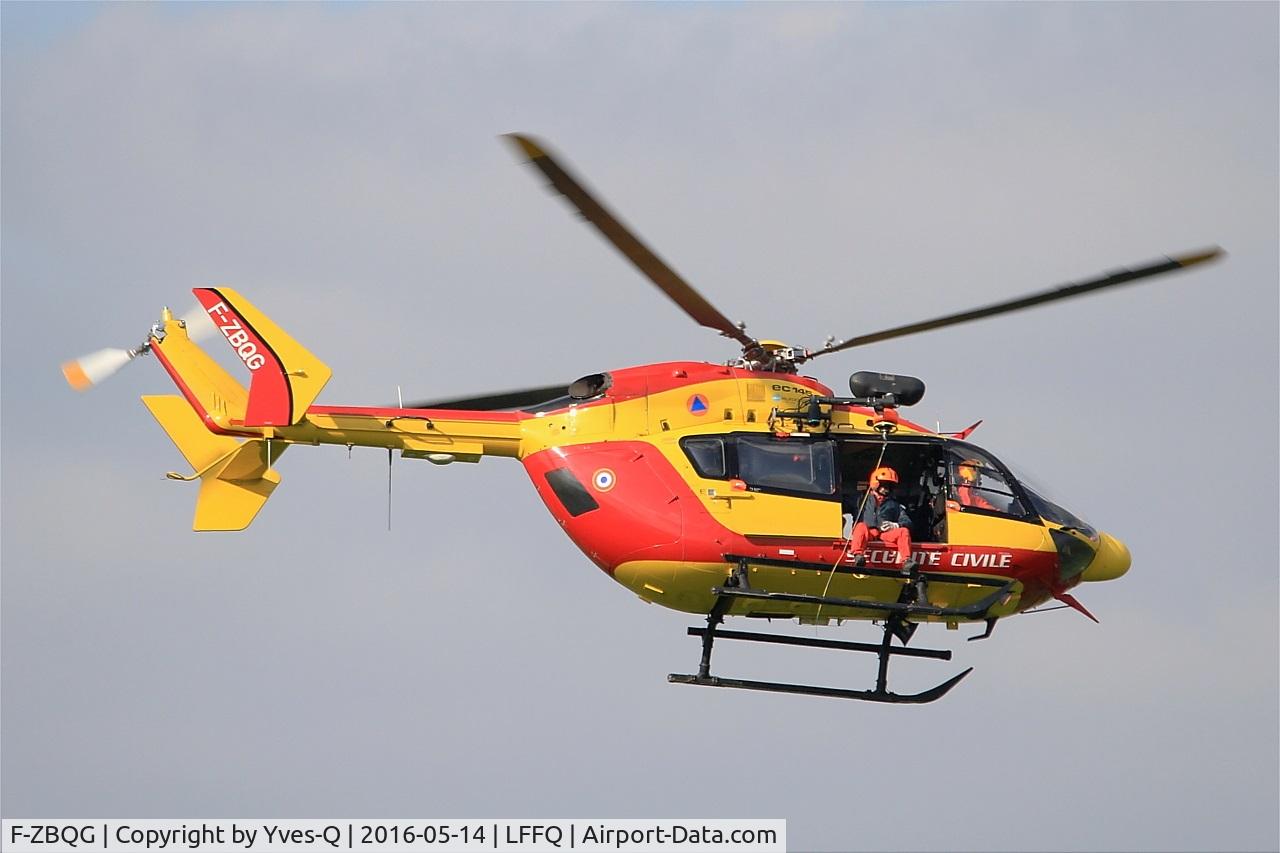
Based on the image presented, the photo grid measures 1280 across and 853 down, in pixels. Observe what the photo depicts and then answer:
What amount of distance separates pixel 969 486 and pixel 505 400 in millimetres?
4370

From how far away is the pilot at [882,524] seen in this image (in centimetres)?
1678

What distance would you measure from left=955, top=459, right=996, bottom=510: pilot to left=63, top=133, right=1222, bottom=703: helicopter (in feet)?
0.04

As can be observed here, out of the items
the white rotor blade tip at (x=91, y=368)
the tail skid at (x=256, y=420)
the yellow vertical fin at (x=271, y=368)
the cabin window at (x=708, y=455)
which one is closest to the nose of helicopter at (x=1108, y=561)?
the cabin window at (x=708, y=455)

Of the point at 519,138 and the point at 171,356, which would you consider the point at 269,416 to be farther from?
the point at 519,138

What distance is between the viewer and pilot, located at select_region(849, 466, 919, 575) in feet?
55.1

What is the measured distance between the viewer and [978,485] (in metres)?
17.4

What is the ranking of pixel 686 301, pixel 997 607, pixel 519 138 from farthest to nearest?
1. pixel 997 607
2. pixel 686 301
3. pixel 519 138

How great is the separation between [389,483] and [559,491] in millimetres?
1551

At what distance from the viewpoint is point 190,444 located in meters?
17.1

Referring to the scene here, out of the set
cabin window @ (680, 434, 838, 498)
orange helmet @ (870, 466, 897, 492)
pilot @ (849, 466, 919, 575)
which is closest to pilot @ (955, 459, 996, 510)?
pilot @ (849, 466, 919, 575)

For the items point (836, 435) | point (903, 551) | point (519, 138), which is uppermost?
point (519, 138)

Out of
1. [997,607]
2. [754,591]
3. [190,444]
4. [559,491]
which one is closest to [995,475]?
[997,607]

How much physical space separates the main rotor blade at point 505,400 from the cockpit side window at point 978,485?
12.0 ft

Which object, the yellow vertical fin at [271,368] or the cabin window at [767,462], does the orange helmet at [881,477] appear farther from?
the yellow vertical fin at [271,368]
